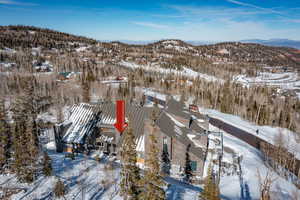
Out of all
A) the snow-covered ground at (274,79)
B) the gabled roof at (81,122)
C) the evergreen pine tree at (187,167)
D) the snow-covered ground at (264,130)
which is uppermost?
the snow-covered ground at (274,79)

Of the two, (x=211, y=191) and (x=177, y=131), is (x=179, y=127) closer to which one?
(x=177, y=131)

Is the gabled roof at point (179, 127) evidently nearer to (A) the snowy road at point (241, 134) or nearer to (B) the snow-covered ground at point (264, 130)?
(A) the snowy road at point (241, 134)

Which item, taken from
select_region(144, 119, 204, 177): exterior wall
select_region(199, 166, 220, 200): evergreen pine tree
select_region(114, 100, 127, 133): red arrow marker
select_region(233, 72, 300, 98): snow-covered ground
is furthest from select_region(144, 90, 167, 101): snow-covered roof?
select_region(199, 166, 220, 200): evergreen pine tree

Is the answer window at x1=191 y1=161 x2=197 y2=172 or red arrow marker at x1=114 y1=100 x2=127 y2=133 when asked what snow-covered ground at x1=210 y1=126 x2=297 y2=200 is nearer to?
window at x1=191 y1=161 x2=197 y2=172

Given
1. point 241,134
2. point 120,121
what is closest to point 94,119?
point 120,121

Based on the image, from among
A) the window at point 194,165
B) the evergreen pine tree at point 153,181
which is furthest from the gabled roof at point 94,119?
the evergreen pine tree at point 153,181

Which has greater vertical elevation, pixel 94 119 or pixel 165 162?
pixel 94 119

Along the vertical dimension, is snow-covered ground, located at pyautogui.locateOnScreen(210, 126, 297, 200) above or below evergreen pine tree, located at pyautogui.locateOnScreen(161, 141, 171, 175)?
below

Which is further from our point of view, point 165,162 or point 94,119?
point 94,119
